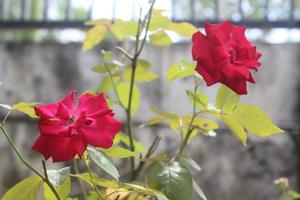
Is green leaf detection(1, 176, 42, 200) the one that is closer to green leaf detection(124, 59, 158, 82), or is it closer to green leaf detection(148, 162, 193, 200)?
green leaf detection(148, 162, 193, 200)

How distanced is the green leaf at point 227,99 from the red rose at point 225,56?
0.36ft

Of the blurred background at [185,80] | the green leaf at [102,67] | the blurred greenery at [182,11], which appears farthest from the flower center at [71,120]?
the blurred greenery at [182,11]

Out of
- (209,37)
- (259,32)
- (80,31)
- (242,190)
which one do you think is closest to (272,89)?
(259,32)

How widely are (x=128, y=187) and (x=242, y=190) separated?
1064 millimetres

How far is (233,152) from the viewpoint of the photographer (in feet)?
5.52

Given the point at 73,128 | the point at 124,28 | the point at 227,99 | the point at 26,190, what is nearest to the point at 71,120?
the point at 73,128

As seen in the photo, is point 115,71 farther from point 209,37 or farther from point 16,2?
point 16,2

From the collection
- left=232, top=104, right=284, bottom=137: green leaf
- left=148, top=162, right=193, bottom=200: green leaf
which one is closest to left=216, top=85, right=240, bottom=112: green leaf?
left=232, top=104, right=284, bottom=137: green leaf

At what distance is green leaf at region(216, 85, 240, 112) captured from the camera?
2.43 feet

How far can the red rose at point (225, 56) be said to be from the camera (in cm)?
60

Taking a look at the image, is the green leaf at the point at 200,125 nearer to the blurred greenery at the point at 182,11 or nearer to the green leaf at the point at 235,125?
the green leaf at the point at 235,125

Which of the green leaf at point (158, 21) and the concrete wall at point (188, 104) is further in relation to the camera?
the concrete wall at point (188, 104)

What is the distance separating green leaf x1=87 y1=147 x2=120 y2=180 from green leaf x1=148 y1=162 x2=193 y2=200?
13cm

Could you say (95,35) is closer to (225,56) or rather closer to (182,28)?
(182,28)
